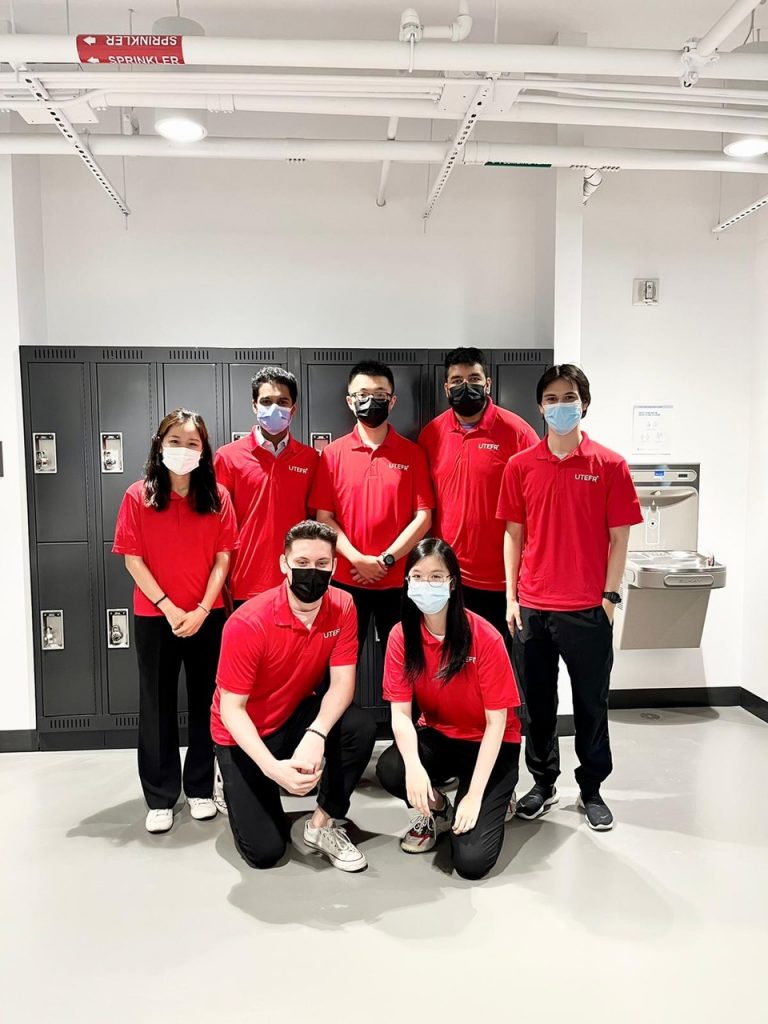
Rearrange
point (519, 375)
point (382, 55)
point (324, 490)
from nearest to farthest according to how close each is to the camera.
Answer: point (382, 55), point (324, 490), point (519, 375)

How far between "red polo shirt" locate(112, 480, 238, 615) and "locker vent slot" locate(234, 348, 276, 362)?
1167 mm

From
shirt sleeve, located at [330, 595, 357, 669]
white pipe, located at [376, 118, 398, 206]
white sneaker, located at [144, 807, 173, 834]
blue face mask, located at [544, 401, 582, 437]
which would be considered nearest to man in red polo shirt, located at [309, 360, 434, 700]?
shirt sleeve, located at [330, 595, 357, 669]

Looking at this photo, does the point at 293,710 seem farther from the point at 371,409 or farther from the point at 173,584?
the point at 371,409

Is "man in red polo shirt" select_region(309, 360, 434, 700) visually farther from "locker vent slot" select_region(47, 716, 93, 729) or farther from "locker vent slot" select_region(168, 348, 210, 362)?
"locker vent slot" select_region(47, 716, 93, 729)

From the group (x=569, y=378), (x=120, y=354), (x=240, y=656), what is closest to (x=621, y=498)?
(x=569, y=378)

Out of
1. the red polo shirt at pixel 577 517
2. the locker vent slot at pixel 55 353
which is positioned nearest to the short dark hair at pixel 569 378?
the red polo shirt at pixel 577 517

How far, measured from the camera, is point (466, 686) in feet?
8.98

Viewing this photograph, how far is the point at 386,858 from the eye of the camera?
2.81m

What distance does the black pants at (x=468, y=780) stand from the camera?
2633 millimetres

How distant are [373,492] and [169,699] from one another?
123cm

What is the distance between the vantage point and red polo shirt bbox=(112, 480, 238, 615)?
2.97 m

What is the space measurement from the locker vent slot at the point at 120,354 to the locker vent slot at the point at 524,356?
76.3 inches

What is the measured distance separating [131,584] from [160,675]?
101 cm

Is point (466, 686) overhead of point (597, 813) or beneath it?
overhead
